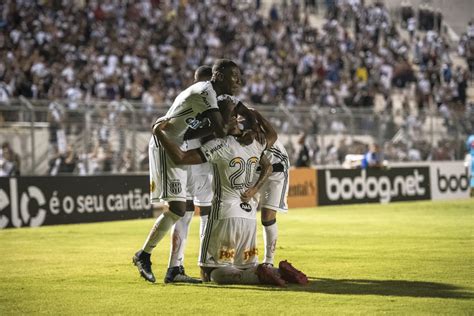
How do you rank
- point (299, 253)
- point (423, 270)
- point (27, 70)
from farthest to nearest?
point (27, 70) < point (299, 253) < point (423, 270)

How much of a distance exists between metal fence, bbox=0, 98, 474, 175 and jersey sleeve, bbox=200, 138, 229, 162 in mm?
12604

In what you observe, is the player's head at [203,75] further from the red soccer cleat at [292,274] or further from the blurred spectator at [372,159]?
the blurred spectator at [372,159]

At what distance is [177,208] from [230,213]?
61 centimetres

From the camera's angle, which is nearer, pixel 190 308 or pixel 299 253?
pixel 190 308

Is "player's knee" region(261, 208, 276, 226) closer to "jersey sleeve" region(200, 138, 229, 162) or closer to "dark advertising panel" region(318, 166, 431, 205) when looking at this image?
"jersey sleeve" region(200, 138, 229, 162)

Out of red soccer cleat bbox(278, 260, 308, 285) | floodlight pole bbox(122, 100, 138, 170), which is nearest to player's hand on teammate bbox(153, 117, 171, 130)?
red soccer cleat bbox(278, 260, 308, 285)

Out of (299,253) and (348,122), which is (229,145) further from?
(348,122)

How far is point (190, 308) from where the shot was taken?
8469mm

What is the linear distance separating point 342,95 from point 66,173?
15113 millimetres

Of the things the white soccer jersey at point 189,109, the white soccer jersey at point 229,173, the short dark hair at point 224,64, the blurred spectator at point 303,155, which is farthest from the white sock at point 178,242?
the blurred spectator at point 303,155

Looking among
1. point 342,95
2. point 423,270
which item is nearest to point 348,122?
point 342,95

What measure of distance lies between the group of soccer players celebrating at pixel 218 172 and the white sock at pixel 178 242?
11mm

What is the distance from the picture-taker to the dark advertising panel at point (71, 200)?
65.2 ft

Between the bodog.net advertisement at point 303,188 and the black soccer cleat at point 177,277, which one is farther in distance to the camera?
the bodog.net advertisement at point 303,188
